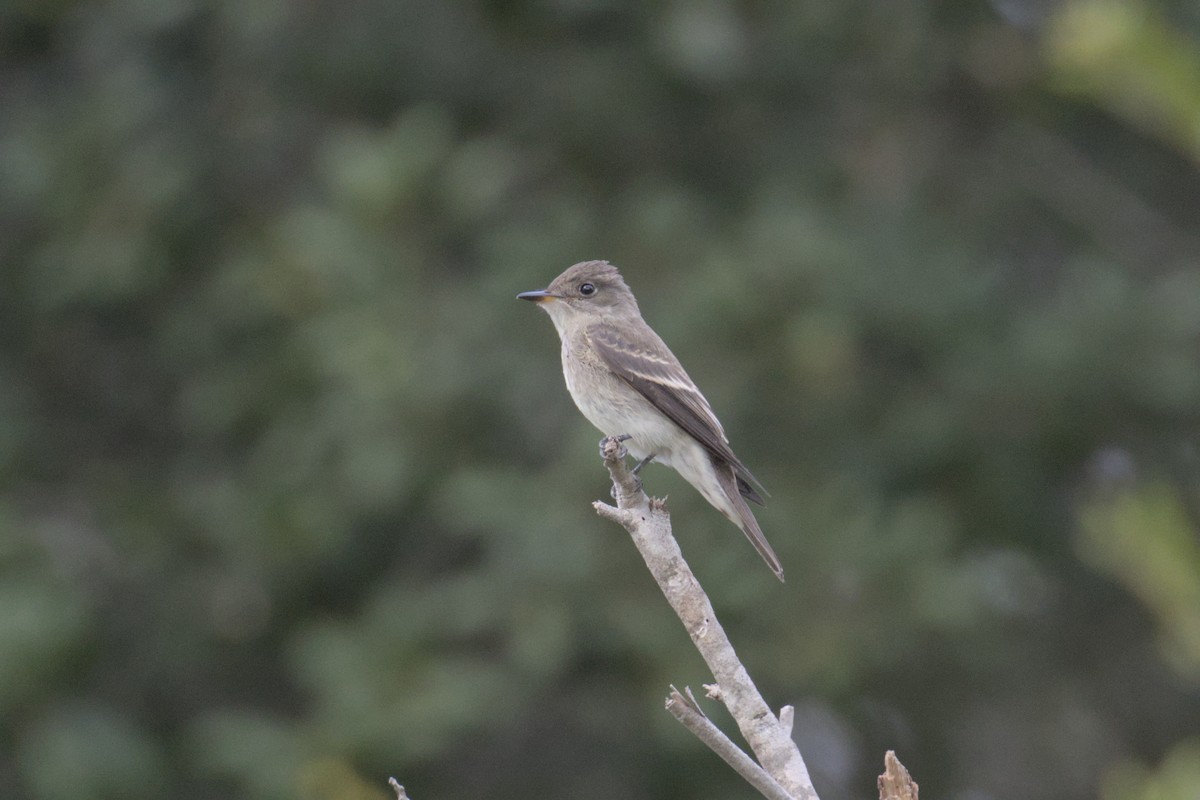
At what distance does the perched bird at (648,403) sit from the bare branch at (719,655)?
1.47 meters

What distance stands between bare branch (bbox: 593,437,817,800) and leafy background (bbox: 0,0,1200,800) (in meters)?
4.41

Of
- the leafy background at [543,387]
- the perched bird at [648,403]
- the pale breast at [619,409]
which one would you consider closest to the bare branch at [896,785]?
the perched bird at [648,403]

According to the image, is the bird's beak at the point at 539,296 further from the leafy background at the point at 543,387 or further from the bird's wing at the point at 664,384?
the leafy background at the point at 543,387

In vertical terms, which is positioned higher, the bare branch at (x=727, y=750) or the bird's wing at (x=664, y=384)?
the bird's wing at (x=664, y=384)

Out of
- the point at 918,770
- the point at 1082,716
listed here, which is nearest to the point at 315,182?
the point at 918,770

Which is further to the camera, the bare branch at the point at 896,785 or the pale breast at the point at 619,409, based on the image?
the pale breast at the point at 619,409

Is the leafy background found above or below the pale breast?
above

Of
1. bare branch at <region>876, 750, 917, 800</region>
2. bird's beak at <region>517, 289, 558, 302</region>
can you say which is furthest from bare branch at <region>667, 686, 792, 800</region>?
bird's beak at <region>517, 289, 558, 302</region>

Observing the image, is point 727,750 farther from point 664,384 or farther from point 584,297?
point 584,297

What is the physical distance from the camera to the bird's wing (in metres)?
5.40

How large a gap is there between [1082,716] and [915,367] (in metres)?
2.40

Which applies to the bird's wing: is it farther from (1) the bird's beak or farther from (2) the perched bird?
(1) the bird's beak

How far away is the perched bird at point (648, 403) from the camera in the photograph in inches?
211

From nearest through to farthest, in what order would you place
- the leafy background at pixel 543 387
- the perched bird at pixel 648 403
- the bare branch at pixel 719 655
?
the bare branch at pixel 719 655 < the perched bird at pixel 648 403 < the leafy background at pixel 543 387
